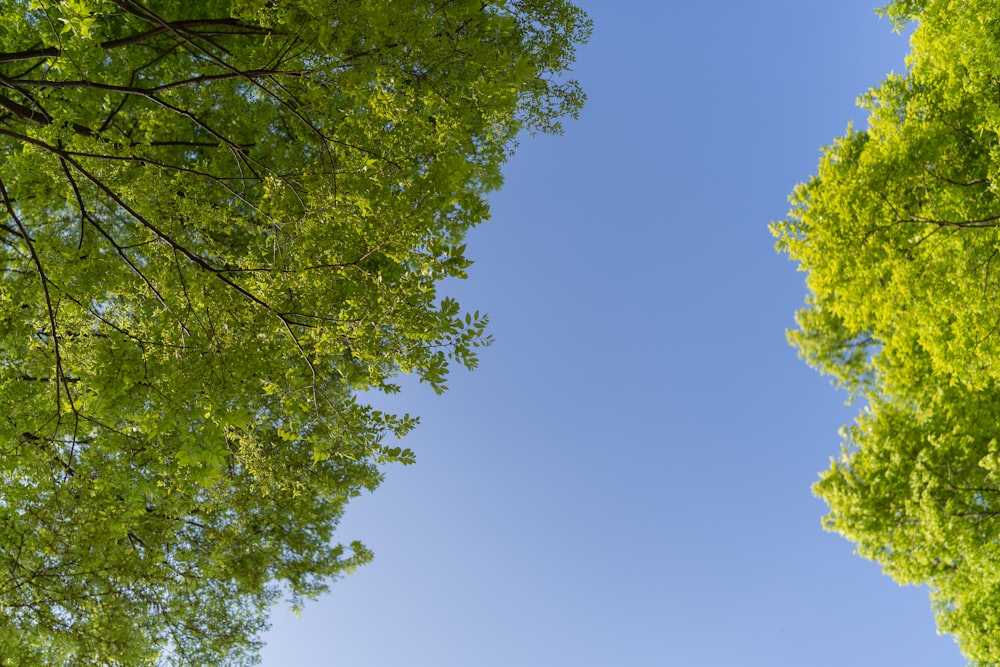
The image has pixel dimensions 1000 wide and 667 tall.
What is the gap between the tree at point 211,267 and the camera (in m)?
5.67

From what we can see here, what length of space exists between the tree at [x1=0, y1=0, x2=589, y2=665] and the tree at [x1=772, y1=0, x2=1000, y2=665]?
6847 millimetres

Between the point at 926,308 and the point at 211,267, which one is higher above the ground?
the point at 211,267

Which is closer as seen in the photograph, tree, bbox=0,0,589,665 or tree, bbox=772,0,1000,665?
tree, bbox=0,0,589,665

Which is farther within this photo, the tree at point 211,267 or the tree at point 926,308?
the tree at point 926,308

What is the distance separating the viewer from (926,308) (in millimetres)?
10227

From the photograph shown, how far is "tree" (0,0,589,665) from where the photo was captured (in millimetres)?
5672

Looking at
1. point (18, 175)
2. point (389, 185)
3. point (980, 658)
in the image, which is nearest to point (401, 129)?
point (389, 185)

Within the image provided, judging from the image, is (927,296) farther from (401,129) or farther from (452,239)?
(401,129)

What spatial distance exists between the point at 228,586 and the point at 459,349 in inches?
346

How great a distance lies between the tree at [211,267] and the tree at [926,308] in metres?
6.85

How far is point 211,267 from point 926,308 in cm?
1182

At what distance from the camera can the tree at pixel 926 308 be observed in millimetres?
9688

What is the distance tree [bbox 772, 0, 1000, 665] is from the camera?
9688 millimetres

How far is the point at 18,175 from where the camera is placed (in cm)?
693
